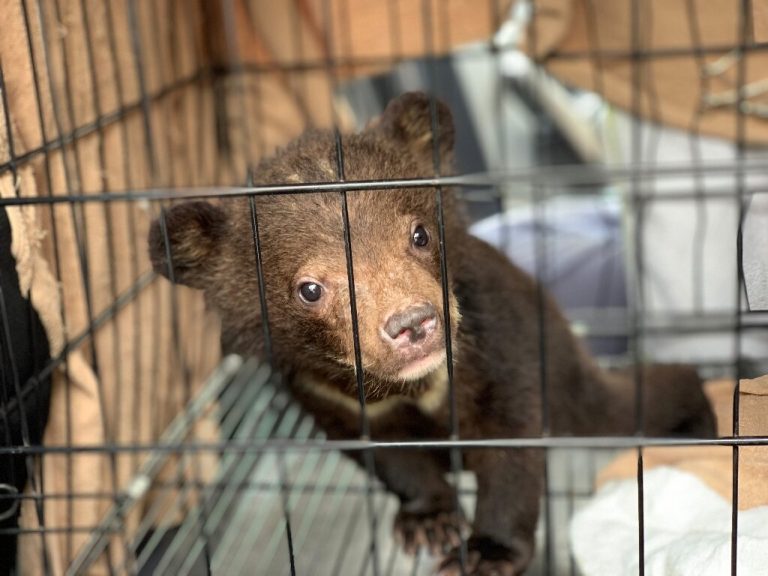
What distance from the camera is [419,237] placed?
78.1 inches

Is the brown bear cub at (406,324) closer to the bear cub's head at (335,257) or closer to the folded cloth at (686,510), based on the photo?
the bear cub's head at (335,257)

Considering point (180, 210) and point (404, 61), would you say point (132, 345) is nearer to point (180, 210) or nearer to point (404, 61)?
point (180, 210)

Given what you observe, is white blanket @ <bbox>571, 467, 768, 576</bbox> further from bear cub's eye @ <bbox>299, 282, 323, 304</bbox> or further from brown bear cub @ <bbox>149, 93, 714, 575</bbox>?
bear cub's eye @ <bbox>299, 282, 323, 304</bbox>

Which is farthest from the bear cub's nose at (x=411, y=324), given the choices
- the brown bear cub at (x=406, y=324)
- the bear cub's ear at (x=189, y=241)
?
the bear cub's ear at (x=189, y=241)

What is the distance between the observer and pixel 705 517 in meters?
2.20

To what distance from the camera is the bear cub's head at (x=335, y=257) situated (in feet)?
5.96

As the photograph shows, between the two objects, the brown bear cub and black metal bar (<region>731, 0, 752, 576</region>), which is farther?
the brown bear cub

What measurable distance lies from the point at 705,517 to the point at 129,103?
6.39ft

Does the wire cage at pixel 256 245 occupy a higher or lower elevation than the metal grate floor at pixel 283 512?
higher

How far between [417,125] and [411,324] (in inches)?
29.6

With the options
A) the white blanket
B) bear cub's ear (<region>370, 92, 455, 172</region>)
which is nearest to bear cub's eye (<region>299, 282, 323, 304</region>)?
bear cub's ear (<region>370, 92, 455, 172</region>)

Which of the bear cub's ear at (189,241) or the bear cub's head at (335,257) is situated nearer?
the bear cub's head at (335,257)

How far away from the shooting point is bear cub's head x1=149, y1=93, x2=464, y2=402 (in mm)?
1817

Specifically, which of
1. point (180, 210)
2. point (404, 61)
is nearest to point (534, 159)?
point (404, 61)
